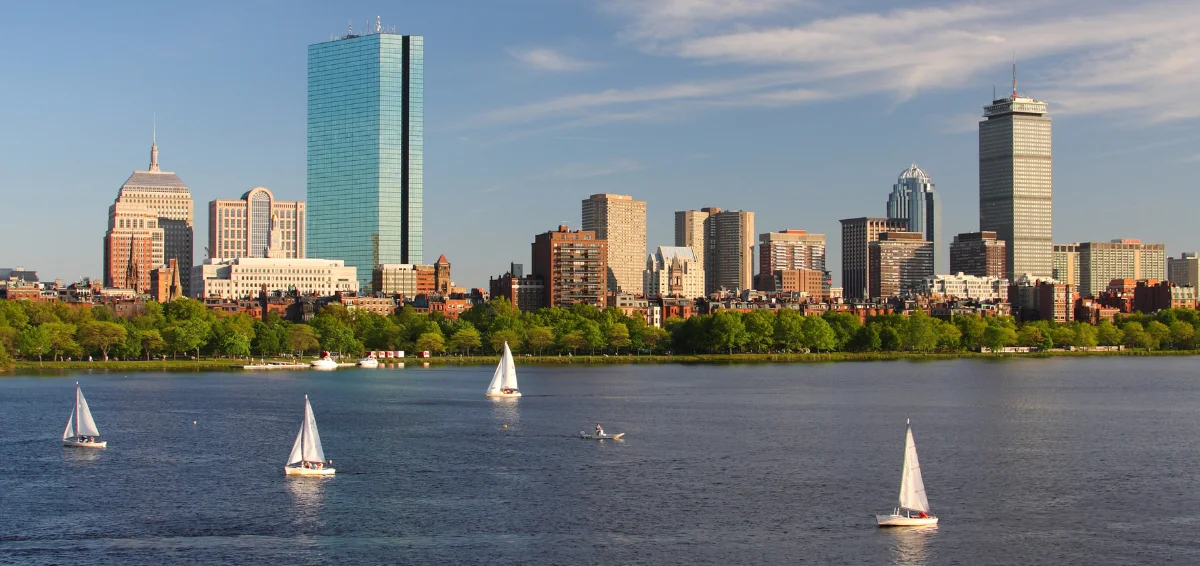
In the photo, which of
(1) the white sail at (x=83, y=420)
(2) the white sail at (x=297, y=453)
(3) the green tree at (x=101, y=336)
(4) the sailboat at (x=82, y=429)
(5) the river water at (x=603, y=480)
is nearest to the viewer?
(5) the river water at (x=603, y=480)

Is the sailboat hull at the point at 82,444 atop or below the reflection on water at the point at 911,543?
atop

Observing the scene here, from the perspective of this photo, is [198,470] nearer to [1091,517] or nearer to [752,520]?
[752,520]

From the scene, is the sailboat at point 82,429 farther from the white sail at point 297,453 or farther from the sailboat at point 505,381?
the sailboat at point 505,381

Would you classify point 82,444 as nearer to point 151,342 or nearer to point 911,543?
point 911,543

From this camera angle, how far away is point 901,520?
62438 mm

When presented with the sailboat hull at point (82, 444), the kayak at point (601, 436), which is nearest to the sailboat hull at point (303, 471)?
the sailboat hull at point (82, 444)

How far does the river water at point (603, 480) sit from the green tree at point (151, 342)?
6194 cm

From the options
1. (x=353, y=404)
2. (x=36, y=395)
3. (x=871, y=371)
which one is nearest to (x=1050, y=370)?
(x=871, y=371)

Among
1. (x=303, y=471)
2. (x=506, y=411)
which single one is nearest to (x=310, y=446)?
(x=303, y=471)

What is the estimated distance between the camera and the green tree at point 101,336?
189 metres

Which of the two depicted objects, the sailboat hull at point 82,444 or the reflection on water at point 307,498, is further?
the sailboat hull at point 82,444

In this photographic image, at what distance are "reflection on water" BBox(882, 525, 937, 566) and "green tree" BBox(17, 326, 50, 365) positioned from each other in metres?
146

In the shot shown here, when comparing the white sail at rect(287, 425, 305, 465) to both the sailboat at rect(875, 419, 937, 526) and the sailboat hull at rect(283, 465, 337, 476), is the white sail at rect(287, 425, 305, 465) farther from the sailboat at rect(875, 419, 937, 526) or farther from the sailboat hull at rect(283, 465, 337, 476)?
the sailboat at rect(875, 419, 937, 526)

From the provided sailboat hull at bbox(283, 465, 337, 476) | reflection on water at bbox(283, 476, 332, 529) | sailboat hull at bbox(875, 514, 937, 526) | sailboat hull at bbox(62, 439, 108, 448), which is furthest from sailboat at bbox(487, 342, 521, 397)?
sailboat hull at bbox(875, 514, 937, 526)
